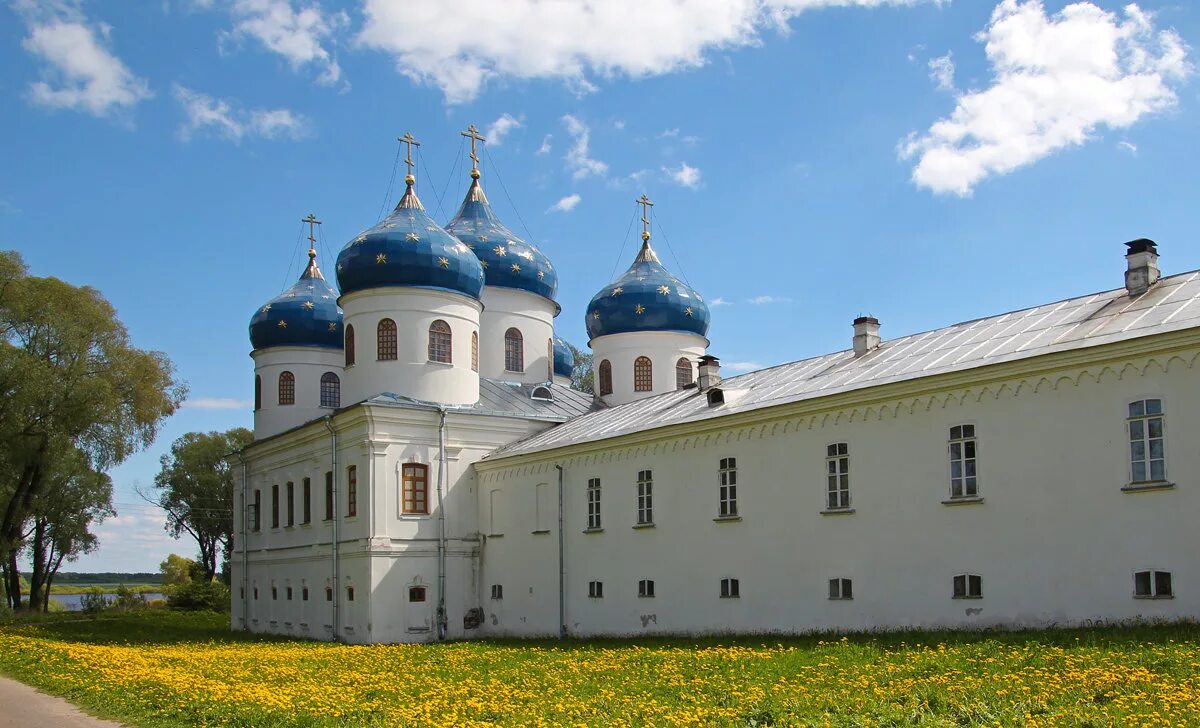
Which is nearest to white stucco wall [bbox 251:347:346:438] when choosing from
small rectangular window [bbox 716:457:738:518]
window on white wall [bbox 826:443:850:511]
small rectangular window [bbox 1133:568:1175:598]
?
small rectangular window [bbox 716:457:738:518]

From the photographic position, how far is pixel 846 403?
18.8m

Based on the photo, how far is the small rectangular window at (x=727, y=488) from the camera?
829 inches

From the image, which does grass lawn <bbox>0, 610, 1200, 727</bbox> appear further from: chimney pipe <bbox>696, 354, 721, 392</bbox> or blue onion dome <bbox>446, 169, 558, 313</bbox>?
blue onion dome <bbox>446, 169, 558, 313</bbox>

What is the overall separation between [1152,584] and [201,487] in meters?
54.3

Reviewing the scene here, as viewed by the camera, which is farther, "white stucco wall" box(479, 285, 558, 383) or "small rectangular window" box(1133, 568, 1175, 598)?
"white stucco wall" box(479, 285, 558, 383)

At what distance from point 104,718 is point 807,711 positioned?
800 cm

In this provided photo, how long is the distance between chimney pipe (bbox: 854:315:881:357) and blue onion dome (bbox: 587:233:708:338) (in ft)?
43.5

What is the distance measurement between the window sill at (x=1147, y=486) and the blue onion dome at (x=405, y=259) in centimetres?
1884

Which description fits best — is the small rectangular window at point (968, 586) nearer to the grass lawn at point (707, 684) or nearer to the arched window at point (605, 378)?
the grass lawn at point (707, 684)

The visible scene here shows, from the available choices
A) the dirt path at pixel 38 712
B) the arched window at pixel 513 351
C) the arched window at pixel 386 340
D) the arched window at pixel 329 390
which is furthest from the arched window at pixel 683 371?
the dirt path at pixel 38 712

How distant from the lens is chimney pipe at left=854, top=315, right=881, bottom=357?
2161cm

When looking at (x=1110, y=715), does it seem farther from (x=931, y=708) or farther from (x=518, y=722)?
(x=518, y=722)

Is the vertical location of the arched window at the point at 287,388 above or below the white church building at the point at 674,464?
above

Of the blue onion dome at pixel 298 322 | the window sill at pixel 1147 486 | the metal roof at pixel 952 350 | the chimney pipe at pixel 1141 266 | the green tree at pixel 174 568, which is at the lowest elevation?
the green tree at pixel 174 568
